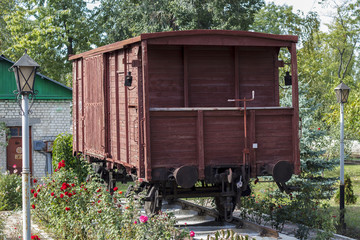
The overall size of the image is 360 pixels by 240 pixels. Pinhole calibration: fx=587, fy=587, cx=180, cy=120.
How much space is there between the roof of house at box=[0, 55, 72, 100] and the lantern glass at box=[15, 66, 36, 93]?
11648 millimetres

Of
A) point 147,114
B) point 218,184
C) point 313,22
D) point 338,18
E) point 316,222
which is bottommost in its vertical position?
point 316,222

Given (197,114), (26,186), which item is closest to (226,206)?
(197,114)

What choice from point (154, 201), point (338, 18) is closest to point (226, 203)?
point (154, 201)

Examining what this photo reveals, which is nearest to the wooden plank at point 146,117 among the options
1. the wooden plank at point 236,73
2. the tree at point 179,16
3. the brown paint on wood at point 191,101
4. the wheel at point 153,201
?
the brown paint on wood at point 191,101

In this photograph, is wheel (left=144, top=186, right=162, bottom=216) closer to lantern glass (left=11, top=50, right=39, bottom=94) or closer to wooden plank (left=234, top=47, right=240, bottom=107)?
wooden plank (left=234, top=47, right=240, bottom=107)

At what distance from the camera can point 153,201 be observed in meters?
11.1

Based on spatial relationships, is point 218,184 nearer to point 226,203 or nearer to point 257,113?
point 226,203

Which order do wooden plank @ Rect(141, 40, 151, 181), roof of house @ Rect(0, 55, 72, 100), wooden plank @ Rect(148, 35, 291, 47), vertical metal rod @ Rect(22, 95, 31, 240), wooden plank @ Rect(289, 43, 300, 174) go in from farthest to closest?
roof of house @ Rect(0, 55, 72, 100)
wooden plank @ Rect(289, 43, 300, 174)
wooden plank @ Rect(148, 35, 291, 47)
wooden plank @ Rect(141, 40, 151, 181)
vertical metal rod @ Rect(22, 95, 31, 240)

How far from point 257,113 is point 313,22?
10607mm

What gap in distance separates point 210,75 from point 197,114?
1754mm

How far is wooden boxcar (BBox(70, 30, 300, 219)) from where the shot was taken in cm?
1033

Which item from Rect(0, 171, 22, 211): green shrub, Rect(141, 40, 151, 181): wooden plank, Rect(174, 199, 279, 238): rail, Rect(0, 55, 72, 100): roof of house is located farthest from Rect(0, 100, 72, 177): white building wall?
Rect(141, 40, 151, 181): wooden plank

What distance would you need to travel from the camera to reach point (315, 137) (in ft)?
49.5

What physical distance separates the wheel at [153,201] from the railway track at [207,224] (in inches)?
27.3
